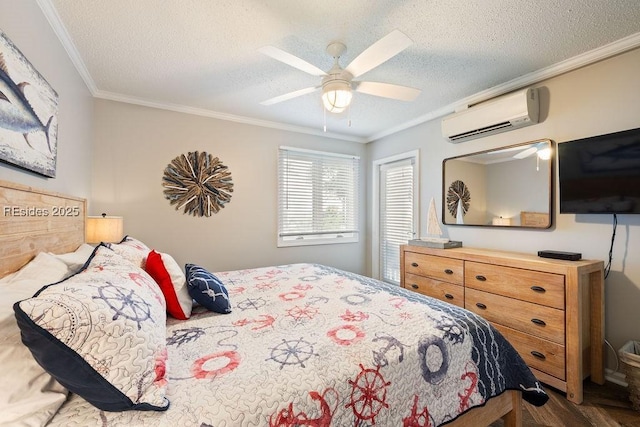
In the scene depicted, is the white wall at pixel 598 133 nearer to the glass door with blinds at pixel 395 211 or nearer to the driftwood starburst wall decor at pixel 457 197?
the driftwood starburst wall decor at pixel 457 197

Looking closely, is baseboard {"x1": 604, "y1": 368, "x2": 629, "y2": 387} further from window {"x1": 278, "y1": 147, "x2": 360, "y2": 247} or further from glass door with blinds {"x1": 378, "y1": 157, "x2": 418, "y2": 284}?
window {"x1": 278, "y1": 147, "x2": 360, "y2": 247}

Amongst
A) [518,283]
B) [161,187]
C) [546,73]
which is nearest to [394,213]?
[518,283]

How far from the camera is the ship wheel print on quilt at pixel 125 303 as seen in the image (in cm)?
87

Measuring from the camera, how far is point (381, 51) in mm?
1539

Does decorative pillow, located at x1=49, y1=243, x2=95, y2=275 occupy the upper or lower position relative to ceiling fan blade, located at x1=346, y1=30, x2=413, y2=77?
lower

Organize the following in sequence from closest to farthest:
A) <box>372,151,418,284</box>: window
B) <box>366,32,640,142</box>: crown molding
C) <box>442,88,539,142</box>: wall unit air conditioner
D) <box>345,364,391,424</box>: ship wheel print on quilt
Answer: <box>345,364,391,424</box>: ship wheel print on quilt < <box>366,32,640,142</box>: crown molding < <box>442,88,539,142</box>: wall unit air conditioner < <box>372,151,418,284</box>: window

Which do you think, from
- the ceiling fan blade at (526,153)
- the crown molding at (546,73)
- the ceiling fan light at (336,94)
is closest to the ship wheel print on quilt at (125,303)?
the ceiling fan light at (336,94)

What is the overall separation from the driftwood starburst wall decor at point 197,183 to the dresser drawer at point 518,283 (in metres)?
2.73

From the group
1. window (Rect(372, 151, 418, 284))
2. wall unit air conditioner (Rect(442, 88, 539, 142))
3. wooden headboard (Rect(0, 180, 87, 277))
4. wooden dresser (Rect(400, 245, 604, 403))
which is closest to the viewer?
wooden headboard (Rect(0, 180, 87, 277))

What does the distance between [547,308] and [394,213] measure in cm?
222

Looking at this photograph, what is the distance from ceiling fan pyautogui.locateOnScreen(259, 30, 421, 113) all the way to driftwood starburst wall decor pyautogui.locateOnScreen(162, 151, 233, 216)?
141 cm

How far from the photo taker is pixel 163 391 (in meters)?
0.82

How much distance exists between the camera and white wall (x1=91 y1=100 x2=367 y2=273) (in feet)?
9.21

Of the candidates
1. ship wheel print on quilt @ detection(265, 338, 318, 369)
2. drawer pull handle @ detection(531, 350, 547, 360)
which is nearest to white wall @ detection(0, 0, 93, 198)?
ship wheel print on quilt @ detection(265, 338, 318, 369)
